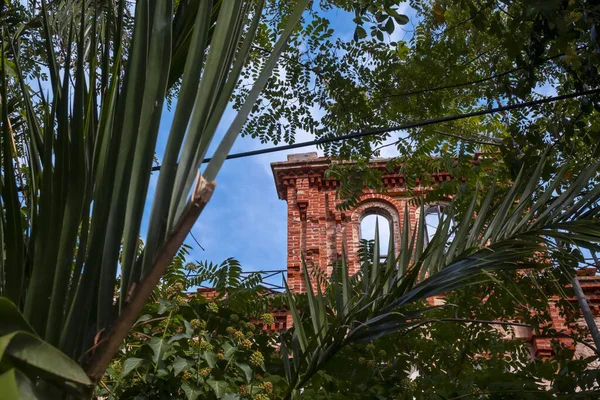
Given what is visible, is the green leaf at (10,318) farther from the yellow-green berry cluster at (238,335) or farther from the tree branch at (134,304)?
the yellow-green berry cluster at (238,335)

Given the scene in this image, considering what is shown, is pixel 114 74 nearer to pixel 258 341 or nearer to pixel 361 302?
pixel 361 302

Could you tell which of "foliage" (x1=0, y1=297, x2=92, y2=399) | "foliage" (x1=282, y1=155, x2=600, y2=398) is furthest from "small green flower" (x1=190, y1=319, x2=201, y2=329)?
"foliage" (x1=0, y1=297, x2=92, y2=399)

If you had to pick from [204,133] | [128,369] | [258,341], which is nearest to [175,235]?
[204,133]

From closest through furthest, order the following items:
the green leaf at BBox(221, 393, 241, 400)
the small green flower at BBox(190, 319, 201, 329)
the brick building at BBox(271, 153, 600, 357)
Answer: the green leaf at BBox(221, 393, 241, 400) → the small green flower at BBox(190, 319, 201, 329) → the brick building at BBox(271, 153, 600, 357)

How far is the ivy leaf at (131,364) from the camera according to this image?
263cm

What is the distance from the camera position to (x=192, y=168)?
0.93 m

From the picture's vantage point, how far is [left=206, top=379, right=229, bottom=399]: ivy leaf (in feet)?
8.61

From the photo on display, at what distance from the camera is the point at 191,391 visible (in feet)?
8.55

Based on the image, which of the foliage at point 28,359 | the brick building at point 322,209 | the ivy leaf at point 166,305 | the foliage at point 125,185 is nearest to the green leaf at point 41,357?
the foliage at point 28,359

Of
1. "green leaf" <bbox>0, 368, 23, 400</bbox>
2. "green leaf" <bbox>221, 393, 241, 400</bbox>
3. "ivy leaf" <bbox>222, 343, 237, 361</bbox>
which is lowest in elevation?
"green leaf" <bbox>221, 393, 241, 400</bbox>

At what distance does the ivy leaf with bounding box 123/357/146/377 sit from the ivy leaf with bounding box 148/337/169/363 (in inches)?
2.6

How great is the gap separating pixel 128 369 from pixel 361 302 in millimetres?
1102

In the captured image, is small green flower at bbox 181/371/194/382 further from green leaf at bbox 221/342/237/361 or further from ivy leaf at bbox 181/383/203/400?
green leaf at bbox 221/342/237/361

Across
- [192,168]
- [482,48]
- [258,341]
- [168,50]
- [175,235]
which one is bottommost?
[258,341]
